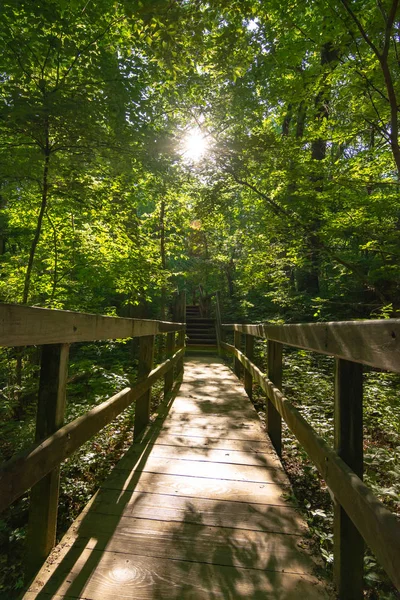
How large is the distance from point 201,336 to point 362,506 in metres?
12.9

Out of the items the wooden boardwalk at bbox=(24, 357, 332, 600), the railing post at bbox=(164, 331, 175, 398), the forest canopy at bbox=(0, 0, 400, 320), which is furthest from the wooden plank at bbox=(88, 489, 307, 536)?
the forest canopy at bbox=(0, 0, 400, 320)

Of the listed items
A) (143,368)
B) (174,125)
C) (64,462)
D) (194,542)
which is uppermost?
(174,125)

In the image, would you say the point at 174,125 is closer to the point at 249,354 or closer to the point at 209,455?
the point at 249,354

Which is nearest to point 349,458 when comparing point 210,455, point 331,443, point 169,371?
point 210,455

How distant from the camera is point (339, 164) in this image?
5.55m

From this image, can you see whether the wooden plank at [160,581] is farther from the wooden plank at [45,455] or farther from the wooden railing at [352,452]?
the wooden plank at [45,455]

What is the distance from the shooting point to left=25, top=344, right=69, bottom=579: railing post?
153 cm

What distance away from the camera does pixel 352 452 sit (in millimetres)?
1360

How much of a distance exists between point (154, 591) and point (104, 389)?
374cm

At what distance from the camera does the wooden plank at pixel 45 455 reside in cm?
114

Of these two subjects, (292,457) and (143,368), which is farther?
(292,457)

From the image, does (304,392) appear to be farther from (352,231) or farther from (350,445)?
(350,445)

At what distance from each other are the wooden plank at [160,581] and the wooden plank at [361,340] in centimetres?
110

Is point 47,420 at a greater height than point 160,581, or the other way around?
point 47,420
